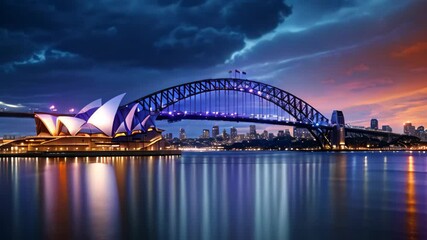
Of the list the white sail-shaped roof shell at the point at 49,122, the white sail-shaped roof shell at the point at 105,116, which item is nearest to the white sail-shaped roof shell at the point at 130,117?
the white sail-shaped roof shell at the point at 105,116

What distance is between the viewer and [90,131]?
68.3 m

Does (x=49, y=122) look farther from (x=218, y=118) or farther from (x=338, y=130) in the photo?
(x=338, y=130)

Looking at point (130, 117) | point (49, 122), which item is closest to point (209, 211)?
point (130, 117)

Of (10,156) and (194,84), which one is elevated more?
(194,84)

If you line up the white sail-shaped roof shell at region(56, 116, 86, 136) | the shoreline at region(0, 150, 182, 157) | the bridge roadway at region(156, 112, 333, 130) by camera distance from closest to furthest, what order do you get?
the shoreline at region(0, 150, 182, 157), the white sail-shaped roof shell at region(56, 116, 86, 136), the bridge roadway at region(156, 112, 333, 130)

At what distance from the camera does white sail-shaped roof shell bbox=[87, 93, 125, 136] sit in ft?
219

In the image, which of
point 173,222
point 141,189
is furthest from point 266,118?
point 173,222

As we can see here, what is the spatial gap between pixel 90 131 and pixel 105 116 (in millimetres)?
3599

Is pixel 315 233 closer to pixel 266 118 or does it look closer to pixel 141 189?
pixel 141 189

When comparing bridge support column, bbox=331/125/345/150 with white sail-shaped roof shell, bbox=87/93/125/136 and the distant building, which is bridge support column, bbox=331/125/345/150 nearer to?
the distant building

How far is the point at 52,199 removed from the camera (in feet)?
58.5

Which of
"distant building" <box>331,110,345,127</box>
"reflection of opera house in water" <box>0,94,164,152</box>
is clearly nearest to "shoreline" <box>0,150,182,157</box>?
"reflection of opera house in water" <box>0,94,164,152</box>

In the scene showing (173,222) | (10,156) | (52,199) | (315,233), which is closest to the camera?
(315,233)

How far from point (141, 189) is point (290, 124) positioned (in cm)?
7593
